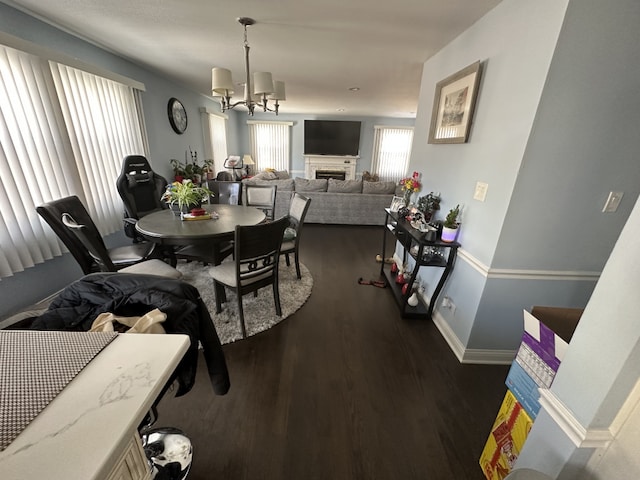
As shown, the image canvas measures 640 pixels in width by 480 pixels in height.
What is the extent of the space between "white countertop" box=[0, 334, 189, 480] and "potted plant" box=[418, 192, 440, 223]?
7.23 ft

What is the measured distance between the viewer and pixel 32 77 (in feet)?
6.60

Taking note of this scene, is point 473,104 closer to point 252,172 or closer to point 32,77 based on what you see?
point 32,77

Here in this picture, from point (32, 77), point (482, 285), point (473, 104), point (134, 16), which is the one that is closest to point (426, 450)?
point (482, 285)

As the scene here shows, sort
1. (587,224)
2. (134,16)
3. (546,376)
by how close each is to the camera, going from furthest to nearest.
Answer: (134,16), (587,224), (546,376)

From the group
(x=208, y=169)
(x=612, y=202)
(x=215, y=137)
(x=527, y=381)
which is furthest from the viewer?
(x=215, y=137)

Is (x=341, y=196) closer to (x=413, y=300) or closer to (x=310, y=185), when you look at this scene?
(x=310, y=185)

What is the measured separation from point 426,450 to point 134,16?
3.50 metres

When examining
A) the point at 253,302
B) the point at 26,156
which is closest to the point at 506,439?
the point at 253,302

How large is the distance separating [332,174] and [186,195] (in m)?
6.01

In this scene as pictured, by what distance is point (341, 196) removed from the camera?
464 cm

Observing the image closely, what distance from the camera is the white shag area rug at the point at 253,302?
2070 millimetres

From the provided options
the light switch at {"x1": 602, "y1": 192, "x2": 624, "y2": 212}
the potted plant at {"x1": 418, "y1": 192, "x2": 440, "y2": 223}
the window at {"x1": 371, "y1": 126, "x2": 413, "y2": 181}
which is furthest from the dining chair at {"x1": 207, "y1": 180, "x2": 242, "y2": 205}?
the window at {"x1": 371, "y1": 126, "x2": 413, "y2": 181}

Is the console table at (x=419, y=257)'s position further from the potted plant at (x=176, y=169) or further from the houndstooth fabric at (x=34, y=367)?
the potted plant at (x=176, y=169)

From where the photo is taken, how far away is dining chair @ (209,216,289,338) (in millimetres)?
1705
